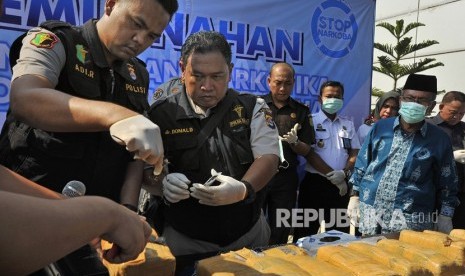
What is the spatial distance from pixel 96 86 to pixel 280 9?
3.17m

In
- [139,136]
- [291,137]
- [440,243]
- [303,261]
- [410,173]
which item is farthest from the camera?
[291,137]

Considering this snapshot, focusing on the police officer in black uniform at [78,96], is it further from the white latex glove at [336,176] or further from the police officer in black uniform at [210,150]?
the white latex glove at [336,176]

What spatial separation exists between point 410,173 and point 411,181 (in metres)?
0.05

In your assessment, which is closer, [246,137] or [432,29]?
[246,137]

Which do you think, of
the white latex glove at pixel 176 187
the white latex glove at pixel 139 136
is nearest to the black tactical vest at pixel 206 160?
the white latex glove at pixel 176 187

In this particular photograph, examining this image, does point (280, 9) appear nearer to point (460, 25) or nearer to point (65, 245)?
point (65, 245)

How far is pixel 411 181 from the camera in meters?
2.33

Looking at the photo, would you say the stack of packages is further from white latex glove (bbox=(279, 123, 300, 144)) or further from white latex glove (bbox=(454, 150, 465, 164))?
white latex glove (bbox=(454, 150, 465, 164))

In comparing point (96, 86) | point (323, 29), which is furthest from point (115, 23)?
point (323, 29)

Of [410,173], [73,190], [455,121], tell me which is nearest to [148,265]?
[73,190]

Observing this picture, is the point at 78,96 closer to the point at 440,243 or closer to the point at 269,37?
the point at 440,243

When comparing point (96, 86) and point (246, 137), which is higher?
point (96, 86)

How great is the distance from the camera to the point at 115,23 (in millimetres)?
1317

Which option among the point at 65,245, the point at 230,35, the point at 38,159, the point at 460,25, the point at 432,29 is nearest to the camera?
the point at 65,245
